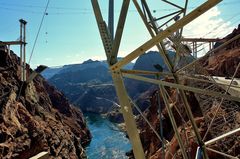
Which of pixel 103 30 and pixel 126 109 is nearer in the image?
pixel 126 109

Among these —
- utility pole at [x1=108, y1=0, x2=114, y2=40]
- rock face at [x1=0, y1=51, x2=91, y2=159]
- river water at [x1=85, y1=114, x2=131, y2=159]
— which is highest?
utility pole at [x1=108, y1=0, x2=114, y2=40]

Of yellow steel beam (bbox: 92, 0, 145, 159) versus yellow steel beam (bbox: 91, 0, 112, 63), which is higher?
yellow steel beam (bbox: 91, 0, 112, 63)

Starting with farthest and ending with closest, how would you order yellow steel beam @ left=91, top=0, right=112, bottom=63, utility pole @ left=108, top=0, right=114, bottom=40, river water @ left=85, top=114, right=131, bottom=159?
river water @ left=85, top=114, right=131, bottom=159, utility pole @ left=108, top=0, right=114, bottom=40, yellow steel beam @ left=91, top=0, right=112, bottom=63

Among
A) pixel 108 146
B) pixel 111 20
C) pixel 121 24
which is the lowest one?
pixel 108 146

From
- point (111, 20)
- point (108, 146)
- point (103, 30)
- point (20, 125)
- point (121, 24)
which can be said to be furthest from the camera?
point (108, 146)

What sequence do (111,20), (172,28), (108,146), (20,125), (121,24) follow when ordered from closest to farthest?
(172,28), (121,24), (111,20), (20,125), (108,146)

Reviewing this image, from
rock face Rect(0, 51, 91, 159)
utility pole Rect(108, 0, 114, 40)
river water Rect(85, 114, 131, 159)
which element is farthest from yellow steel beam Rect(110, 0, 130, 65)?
river water Rect(85, 114, 131, 159)

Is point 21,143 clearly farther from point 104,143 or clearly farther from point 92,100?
point 92,100

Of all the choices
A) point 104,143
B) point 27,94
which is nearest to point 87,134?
point 104,143

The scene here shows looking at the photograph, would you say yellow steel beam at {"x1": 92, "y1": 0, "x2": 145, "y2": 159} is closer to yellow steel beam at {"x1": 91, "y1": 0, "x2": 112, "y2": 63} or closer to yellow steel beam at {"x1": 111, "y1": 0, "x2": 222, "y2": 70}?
yellow steel beam at {"x1": 91, "y1": 0, "x2": 112, "y2": 63}

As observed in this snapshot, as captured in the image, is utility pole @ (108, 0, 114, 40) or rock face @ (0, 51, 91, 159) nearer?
utility pole @ (108, 0, 114, 40)

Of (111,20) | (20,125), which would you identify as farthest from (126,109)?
(20,125)

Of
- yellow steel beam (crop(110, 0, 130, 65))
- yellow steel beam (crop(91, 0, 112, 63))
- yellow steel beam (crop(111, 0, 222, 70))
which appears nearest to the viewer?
yellow steel beam (crop(111, 0, 222, 70))

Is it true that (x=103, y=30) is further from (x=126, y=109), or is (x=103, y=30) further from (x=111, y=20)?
(x=126, y=109)
